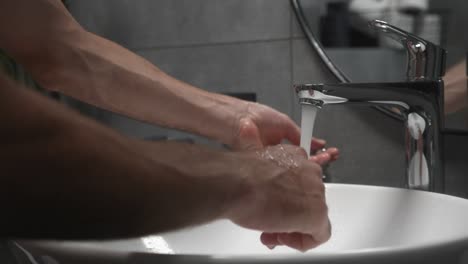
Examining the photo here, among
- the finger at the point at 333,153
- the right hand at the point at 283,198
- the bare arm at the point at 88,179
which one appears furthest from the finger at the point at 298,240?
the finger at the point at 333,153

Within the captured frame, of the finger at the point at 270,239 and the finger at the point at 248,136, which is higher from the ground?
the finger at the point at 248,136

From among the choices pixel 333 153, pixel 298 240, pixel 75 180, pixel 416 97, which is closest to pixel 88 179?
pixel 75 180

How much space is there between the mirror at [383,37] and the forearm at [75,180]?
1.84ft

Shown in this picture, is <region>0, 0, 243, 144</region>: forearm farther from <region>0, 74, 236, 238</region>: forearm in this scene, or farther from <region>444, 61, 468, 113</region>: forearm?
<region>0, 74, 236, 238</region>: forearm

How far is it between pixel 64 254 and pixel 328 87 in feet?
1.26

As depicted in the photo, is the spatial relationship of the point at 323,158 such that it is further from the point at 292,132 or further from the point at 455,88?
the point at 455,88

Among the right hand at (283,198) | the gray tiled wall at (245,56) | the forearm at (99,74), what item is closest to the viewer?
the right hand at (283,198)

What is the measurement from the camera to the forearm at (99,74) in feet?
2.52

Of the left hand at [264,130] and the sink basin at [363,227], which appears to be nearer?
the sink basin at [363,227]

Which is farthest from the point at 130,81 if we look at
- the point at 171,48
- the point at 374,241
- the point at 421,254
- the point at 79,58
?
the point at 421,254

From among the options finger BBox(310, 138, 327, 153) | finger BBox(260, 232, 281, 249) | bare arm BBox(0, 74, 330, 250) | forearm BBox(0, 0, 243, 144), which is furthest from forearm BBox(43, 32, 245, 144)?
bare arm BBox(0, 74, 330, 250)

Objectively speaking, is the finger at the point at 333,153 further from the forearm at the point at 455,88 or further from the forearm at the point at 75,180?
the forearm at the point at 75,180

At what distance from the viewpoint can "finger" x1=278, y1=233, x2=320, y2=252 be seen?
0.57 metres

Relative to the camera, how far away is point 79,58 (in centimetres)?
79
